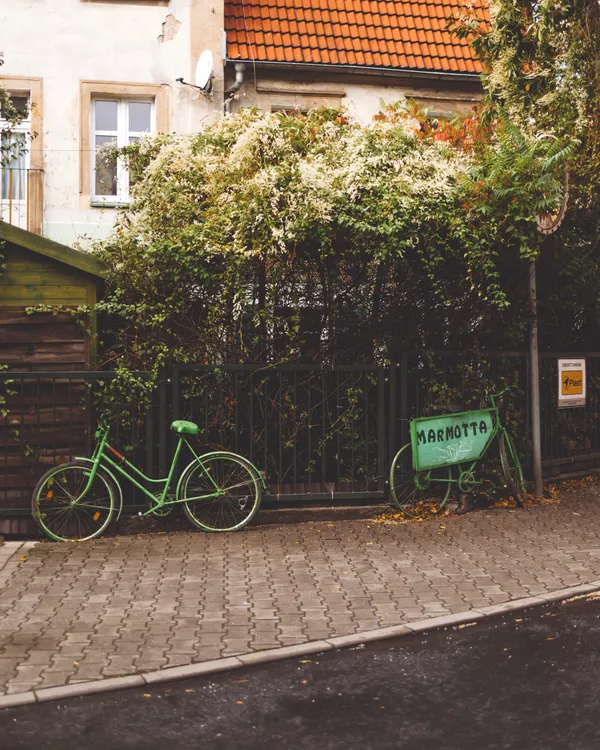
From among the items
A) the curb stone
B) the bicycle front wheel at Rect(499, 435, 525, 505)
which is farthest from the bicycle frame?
the curb stone

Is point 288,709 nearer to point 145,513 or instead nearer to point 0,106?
point 145,513

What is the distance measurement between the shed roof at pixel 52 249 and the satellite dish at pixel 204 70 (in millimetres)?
8056

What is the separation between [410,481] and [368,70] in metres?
9.98

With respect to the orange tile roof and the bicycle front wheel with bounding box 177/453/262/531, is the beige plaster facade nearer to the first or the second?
the orange tile roof

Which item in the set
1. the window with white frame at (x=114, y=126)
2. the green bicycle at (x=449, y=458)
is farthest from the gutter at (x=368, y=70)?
the green bicycle at (x=449, y=458)

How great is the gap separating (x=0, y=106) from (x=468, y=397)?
7.44 meters

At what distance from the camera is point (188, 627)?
20.5 ft

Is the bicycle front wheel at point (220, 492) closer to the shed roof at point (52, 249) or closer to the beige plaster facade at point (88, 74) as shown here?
the shed roof at point (52, 249)

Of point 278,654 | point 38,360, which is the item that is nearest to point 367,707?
point 278,654

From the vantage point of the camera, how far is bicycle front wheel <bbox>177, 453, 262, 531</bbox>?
9.45m

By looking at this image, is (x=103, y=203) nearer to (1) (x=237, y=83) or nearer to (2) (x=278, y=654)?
(1) (x=237, y=83)

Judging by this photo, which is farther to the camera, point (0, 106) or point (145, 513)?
point (0, 106)

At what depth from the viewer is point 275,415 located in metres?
10.1

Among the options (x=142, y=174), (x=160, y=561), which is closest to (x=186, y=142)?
(x=142, y=174)
